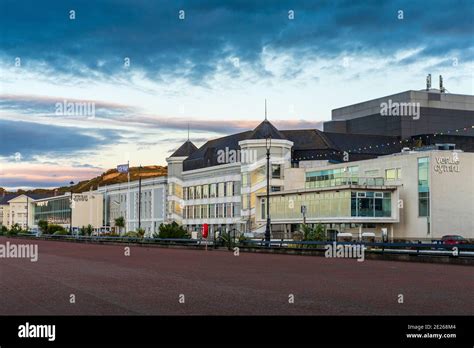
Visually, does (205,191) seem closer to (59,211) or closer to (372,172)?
(372,172)

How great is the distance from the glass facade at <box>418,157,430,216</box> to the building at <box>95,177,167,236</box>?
52.0 m

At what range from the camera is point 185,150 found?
12888cm

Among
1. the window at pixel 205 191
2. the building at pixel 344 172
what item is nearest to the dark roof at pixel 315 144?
the building at pixel 344 172

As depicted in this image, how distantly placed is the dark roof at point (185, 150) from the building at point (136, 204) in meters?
5.65

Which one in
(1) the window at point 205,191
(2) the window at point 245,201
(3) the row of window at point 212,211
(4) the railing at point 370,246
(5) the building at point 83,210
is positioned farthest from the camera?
(5) the building at point 83,210

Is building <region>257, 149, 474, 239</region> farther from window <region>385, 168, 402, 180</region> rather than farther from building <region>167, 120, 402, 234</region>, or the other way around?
building <region>167, 120, 402, 234</region>

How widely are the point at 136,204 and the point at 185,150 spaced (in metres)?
21.1

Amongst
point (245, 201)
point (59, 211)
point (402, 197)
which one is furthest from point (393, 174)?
point (59, 211)

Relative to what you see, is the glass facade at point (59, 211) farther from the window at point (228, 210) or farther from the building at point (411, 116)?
the window at point (228, 210)

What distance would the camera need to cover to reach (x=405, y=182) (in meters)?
81.1

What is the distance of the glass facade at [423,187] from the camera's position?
7788 cm

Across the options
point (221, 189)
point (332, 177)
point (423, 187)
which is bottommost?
point (423, 187)

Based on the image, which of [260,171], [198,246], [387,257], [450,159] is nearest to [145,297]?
[387,257]
